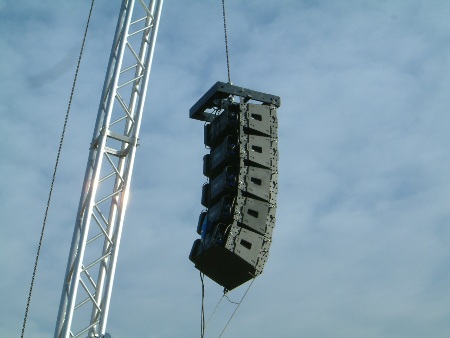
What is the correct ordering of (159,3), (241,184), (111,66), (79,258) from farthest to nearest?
(159,3), (111,66), (241,184), (79,258)

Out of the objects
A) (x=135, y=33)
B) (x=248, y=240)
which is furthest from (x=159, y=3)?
(x=248, y=240)

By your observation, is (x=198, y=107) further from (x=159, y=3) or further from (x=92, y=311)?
(x=92, y=311)

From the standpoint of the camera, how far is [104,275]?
1011 centimetres

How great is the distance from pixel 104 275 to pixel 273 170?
10.8 feet

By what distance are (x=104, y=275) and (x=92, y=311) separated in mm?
586

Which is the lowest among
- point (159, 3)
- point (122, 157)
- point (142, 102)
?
point (122, 157)

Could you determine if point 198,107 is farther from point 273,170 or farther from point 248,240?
point 248,240

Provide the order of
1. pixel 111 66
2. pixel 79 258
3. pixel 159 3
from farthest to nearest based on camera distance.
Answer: pixel 159 3, pixel 111 66, pixel 79 258

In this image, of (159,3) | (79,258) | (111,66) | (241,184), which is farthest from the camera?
(159,3)

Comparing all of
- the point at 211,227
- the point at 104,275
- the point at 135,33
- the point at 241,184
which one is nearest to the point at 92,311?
the point at 104,275

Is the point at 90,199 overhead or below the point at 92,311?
overhead

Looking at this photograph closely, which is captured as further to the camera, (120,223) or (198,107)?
(198,107)

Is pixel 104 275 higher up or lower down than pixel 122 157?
lower down

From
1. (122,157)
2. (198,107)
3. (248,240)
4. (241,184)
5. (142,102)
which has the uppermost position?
(198,107)
